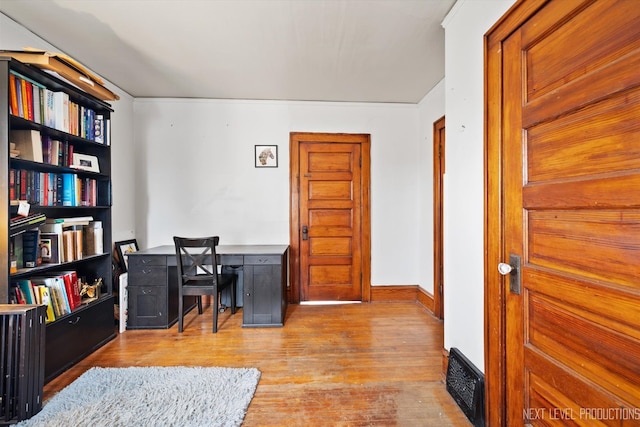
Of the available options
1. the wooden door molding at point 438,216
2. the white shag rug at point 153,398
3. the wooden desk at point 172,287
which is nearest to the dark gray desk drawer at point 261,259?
the wooden desk at point 172,287

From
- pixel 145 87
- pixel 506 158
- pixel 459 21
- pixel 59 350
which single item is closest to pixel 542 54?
pixel 506 158

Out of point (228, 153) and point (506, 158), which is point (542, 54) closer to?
point (506, 158)

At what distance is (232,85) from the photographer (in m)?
3.01

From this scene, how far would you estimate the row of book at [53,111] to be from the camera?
174 centimetres

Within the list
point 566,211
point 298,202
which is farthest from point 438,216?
point 566,211

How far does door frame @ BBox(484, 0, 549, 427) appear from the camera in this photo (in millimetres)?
1318

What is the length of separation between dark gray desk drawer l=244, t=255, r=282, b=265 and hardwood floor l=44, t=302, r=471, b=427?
67cm

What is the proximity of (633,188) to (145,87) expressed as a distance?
3949 millimetres

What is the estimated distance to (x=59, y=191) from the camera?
7.01 feet

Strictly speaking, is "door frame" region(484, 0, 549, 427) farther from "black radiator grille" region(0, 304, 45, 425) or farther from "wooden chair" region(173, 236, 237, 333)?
"black radiator grille" region(0, 304, 45, 425)

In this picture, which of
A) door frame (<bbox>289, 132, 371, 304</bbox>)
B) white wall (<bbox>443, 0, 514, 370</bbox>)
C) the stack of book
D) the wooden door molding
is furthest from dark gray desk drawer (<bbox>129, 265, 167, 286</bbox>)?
the wooden door molding

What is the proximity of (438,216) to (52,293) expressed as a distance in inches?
140

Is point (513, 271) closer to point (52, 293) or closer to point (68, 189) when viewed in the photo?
point (52, 293)

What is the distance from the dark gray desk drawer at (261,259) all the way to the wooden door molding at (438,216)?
1775 mm
